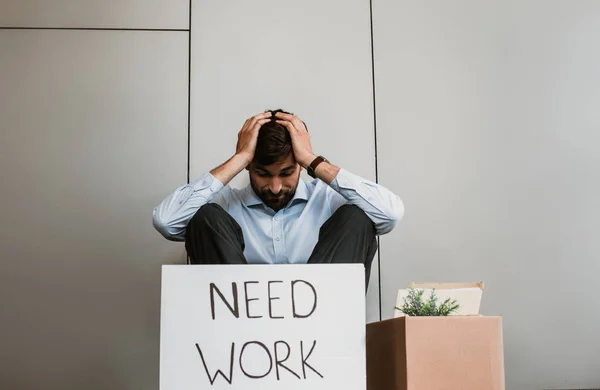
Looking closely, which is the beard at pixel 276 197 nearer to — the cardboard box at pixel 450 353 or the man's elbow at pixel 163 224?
the man's elbow at pixel 163 224

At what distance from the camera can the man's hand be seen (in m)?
1.88

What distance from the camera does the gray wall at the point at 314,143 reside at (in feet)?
7.79

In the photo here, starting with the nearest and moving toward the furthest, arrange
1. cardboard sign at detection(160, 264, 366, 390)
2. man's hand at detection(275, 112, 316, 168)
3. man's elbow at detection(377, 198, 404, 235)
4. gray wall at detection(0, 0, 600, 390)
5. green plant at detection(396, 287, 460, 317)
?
1. cardboard sign at detection(160, 264, 366, 390)
2. green plant at detection(396, 287, 460, 317)
3. man's elbow at detection(377, 198, 404, 235)
4. man's hand at detection(275, 112, 316, 168)
5. gray wall at detection(0, 0, 600, 390)

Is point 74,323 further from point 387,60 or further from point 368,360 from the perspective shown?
point 387,60

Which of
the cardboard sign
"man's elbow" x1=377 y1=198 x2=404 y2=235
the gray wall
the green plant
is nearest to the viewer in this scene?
the cardboard sign

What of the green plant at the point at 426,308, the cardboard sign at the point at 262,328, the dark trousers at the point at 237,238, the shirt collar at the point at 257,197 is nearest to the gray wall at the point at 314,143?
the shirt collar at the point at 257,197

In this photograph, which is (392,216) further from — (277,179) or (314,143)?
(314,143)

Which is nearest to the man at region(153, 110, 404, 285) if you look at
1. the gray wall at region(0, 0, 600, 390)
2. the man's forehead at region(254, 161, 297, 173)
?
the man's forehead at region(254, 161, 297, 173)

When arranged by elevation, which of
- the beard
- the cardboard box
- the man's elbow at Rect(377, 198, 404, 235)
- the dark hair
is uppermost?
the dark hair

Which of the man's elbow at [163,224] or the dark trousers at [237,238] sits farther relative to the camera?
the man's elbow at [163,224]

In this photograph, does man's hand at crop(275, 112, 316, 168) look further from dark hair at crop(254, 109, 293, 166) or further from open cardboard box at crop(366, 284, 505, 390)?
open cardboard box at crop(366, 284, 505, 390)

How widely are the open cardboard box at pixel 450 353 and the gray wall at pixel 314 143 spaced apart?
1.04 meters

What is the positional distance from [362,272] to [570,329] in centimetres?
136

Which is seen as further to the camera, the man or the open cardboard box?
the man
